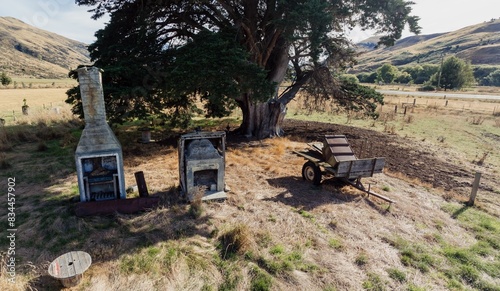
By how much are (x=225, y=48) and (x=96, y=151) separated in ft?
20.6

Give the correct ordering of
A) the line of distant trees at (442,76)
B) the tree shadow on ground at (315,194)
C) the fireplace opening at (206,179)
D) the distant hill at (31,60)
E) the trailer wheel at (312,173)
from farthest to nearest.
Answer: the distant hill at (31,60) < the line of distant trees at (442,76) < the trailer wheel at (312,173) < the fireplace opening at (206,179) < the tree shadow on ground at (315,194)

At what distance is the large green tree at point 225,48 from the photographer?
10.0m

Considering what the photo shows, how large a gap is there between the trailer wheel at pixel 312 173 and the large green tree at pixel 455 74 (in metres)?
70.6

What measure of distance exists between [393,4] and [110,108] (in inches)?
515

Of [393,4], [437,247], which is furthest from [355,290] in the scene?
[393,4]

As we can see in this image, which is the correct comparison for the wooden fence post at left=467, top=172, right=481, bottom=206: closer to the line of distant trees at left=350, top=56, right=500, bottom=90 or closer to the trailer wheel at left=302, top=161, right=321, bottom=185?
the trailer wheel at left=302, top=161, right=321, bottom=185

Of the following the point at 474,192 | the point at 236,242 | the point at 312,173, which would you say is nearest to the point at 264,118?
the point at 312,173

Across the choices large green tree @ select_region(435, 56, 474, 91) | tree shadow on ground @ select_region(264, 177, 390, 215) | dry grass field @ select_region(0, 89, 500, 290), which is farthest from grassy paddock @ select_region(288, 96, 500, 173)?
large green tree @ select_region(435, 56, 474, 91)

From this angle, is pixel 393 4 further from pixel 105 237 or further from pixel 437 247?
pixel 105 237

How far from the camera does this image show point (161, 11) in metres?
12.4

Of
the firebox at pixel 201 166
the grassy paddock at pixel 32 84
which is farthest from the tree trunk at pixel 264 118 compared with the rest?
the grassy paddock at pixel 32 84

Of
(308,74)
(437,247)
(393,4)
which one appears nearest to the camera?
(437,247)

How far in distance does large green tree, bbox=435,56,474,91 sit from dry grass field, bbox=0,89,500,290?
64.8m

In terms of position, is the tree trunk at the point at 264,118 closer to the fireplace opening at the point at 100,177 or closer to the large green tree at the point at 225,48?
the large green tree at the point at 225,48
